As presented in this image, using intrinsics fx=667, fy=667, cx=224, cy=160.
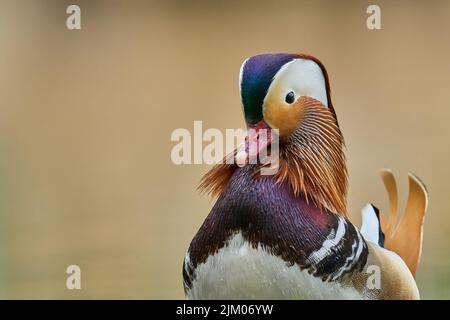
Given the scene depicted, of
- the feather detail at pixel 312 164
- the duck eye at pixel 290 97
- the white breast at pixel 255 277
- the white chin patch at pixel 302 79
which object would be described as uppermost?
the white chin patch at pixel 302 79

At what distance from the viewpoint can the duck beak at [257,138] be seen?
0.99 meters

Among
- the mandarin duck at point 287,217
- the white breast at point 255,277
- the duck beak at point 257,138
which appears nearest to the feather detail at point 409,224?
the mandarin duck at point 287,217

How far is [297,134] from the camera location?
103 centimetres

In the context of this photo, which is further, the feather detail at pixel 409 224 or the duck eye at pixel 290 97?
the feather detail at pixel 409 224

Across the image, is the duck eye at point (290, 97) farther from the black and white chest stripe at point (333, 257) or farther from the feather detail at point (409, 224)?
Result: the feather detail at point (409, 224)

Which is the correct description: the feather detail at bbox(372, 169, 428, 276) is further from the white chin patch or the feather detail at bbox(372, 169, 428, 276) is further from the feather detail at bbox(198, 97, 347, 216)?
the white chin patch

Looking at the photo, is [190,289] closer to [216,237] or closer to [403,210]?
[216,237]

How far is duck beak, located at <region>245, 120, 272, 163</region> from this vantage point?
99 cm

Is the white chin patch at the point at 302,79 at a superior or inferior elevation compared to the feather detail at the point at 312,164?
superior

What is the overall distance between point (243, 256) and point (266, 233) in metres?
0.05

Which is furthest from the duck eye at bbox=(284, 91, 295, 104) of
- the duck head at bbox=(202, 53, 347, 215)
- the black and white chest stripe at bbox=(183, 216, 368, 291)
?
the black and white chest stripe at bbox=(183, 216, 368, 291)

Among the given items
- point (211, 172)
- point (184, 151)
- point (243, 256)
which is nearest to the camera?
point (243, 256)

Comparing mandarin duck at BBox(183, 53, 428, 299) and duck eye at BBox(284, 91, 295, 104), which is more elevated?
duck eye at BBox(284, 91, 295, 104)

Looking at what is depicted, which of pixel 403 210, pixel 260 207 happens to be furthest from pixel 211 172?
Result: pixel 403 210
